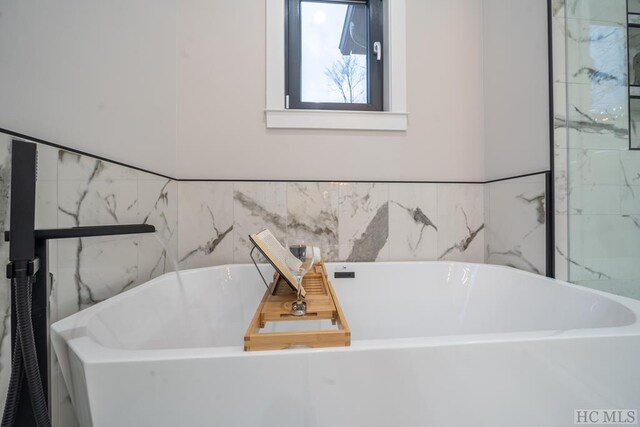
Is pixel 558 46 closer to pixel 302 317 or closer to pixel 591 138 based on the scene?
pixel 591 138

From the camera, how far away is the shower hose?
366 millimetres

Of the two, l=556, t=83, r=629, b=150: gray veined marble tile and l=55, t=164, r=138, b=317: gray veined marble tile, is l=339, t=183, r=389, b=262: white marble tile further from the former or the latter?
l=55, t=164, r=138, b=317: gray veined marble tile

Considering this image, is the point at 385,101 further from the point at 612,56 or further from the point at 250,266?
the point at 250,266

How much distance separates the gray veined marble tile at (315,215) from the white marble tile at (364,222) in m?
0.04

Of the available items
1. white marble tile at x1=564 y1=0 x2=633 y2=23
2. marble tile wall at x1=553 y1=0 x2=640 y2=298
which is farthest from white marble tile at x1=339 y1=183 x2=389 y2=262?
white marble tile at x1=564 y1=0 x2=633 y2=23

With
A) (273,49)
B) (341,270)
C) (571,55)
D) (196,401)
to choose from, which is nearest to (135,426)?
(196,401)

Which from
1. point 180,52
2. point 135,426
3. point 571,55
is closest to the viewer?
point 135,426

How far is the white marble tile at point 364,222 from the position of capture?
1336 millimetres

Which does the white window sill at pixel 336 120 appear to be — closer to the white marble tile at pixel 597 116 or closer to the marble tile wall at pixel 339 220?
the marble tile wall at pixel 339 220

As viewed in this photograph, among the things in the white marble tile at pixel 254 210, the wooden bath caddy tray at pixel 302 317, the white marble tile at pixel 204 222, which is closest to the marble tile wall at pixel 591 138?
the wooden bath caddy tray at pixel 302 317

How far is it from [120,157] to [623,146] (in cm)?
193

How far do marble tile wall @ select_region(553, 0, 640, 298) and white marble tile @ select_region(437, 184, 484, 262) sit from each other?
1.29 ft

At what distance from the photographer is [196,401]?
16.9 inches

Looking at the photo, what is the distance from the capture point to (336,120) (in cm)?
135
